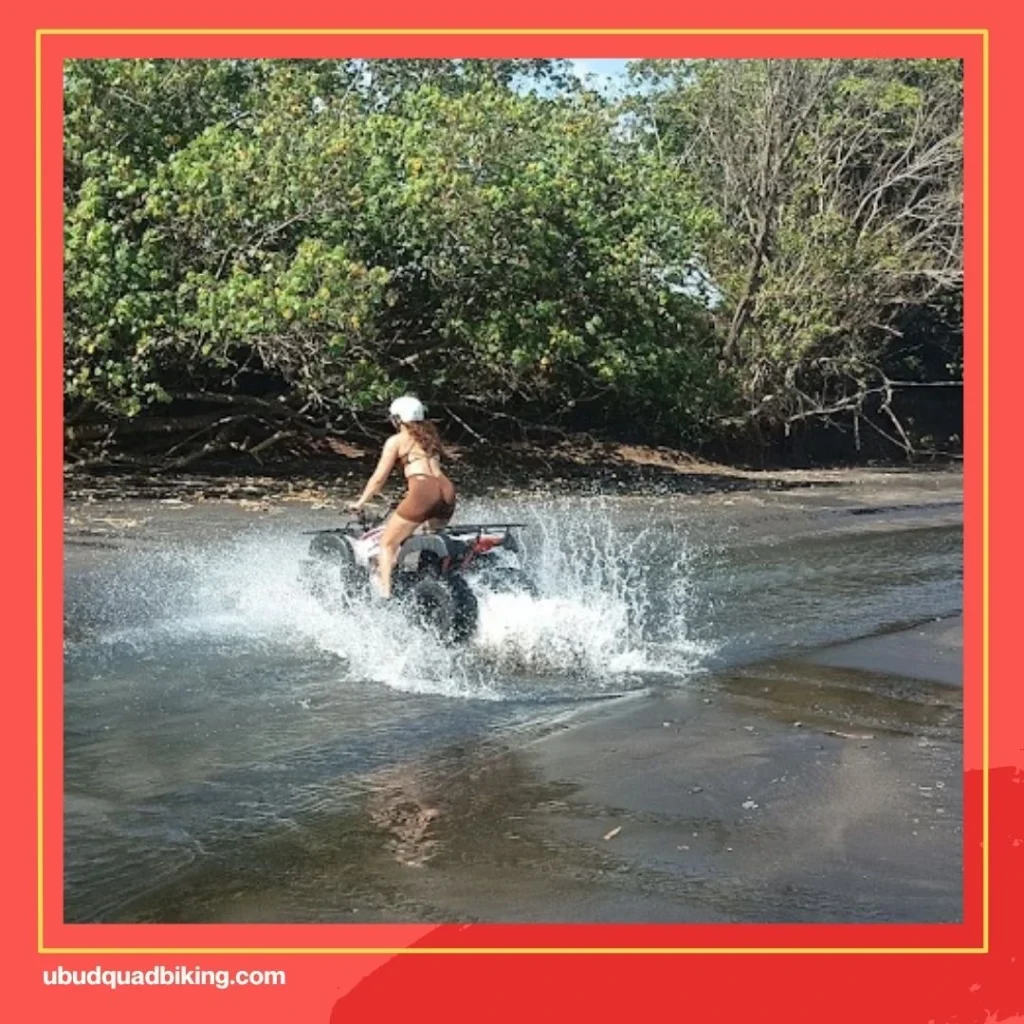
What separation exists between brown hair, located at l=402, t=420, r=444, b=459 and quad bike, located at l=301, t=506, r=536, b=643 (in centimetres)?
50

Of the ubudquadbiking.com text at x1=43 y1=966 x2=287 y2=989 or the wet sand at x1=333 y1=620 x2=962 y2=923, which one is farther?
the wet sand at x1=333 y1=620 x2=962 y2=923

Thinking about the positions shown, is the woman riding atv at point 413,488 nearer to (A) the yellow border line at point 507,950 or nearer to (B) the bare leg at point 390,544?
(B) the bare leg at point 390,544

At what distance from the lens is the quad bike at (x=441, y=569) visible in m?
8.77

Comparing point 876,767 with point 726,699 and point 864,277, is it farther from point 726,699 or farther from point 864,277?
point 864,277

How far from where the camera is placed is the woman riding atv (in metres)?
8.89

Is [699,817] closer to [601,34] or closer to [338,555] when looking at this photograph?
[601,34]

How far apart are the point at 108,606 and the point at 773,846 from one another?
619 cm

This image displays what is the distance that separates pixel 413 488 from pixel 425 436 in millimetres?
332

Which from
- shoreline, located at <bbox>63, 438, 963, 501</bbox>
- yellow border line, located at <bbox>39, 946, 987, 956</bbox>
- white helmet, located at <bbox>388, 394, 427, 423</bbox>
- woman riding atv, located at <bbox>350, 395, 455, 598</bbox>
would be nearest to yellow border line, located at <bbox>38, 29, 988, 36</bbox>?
yellow border line, located at <bbox>39, 946, 987, 956</bbox>

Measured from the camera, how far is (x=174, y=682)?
8.43 m
